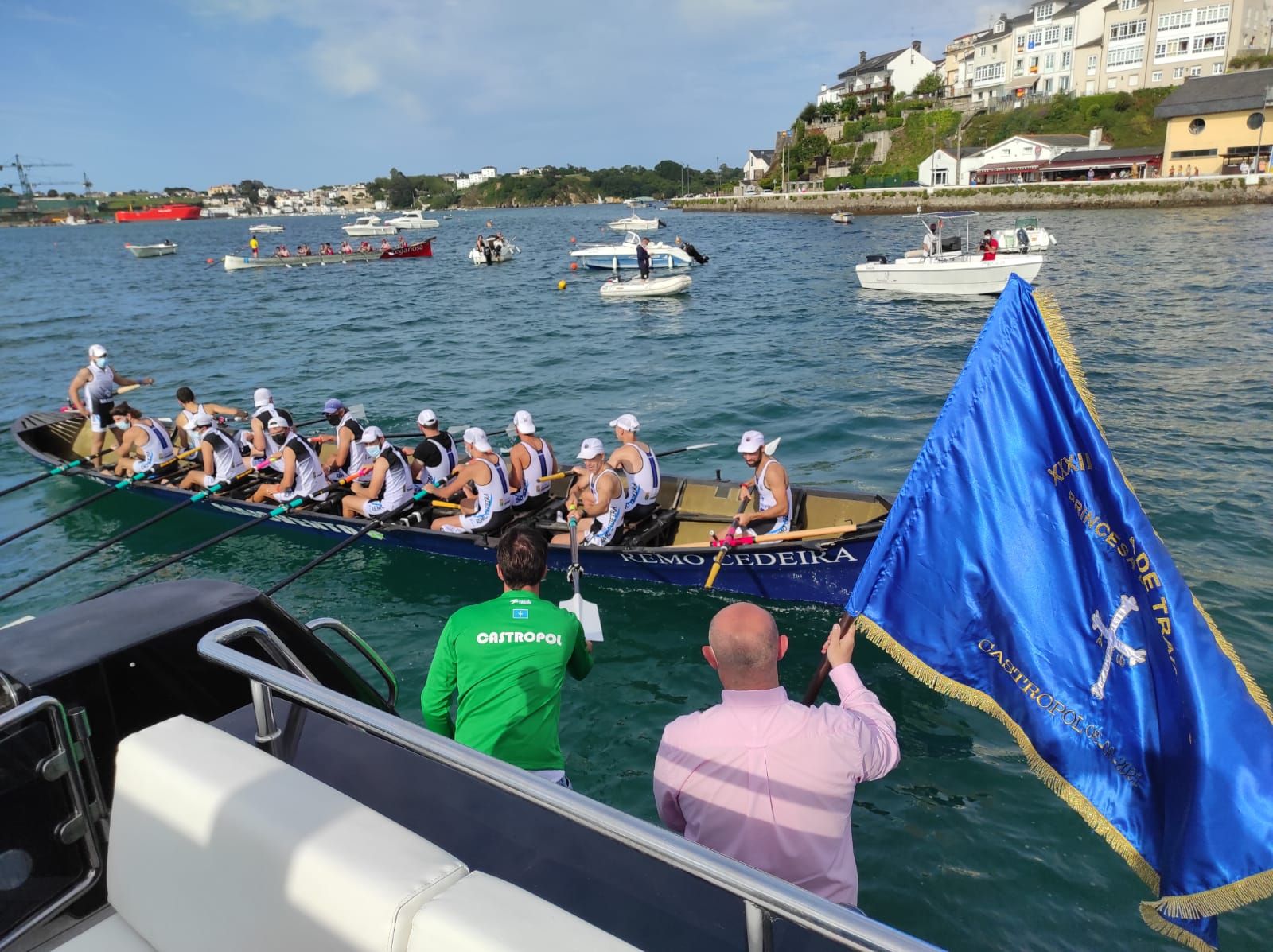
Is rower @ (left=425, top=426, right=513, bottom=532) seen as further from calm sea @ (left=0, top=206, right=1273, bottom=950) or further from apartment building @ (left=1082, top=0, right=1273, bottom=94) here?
apartment building @ (left=1082, top=0, right=1273, bottom=94)

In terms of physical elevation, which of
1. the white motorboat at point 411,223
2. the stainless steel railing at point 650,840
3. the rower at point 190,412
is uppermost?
the white motorboat at point 411,223

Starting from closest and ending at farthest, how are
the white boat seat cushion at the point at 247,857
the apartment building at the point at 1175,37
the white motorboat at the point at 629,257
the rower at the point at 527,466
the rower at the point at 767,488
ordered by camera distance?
the white boat seat cushion at the point at 247,857, the rower at the point at 767,488, the rower at the point at 527,466, the white motorboat at the point at 629,257, the apartment building at the point at 1175,37

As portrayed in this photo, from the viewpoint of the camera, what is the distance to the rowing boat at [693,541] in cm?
977

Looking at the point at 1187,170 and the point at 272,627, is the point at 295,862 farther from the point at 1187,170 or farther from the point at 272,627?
the point at 1187,170

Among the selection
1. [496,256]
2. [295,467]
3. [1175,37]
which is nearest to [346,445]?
[295,467]

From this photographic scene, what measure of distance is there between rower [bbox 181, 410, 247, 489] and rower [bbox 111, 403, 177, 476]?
731 mm

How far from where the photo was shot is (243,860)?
2.65m

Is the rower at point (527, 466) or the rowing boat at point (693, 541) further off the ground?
the rower at point (527, 466)

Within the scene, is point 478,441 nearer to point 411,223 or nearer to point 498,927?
point 498,927

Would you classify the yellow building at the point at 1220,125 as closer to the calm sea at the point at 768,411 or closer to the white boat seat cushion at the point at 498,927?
the calm sea at the point at 768,411

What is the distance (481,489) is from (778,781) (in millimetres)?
9049

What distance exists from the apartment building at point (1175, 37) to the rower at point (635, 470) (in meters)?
102

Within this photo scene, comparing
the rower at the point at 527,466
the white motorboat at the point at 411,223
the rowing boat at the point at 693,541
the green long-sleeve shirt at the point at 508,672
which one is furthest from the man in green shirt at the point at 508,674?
the white motorboat at the point at 411,223

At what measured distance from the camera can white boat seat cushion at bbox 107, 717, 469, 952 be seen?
7.82 ft
